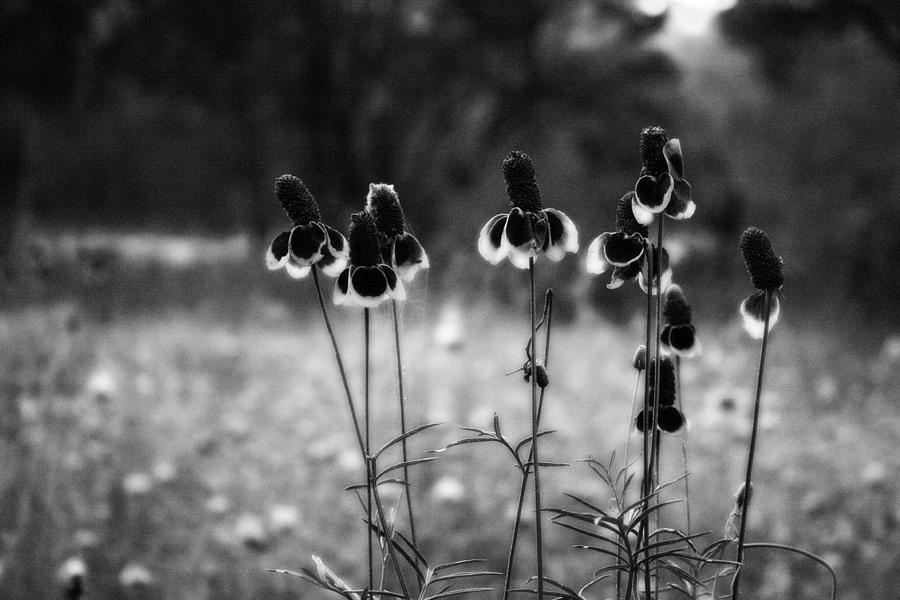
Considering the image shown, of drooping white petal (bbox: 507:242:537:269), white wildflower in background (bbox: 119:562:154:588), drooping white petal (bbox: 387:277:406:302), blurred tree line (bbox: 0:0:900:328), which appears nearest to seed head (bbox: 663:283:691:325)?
drooping white petal (bbox: 507:242:537:269)

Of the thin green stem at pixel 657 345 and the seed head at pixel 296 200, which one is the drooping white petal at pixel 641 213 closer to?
the thin green stem at pixel 657 345

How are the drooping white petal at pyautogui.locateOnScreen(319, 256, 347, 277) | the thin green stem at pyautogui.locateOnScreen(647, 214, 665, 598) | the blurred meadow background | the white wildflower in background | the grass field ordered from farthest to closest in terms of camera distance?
1. the blurred meadow background
2. the grass field
3. the white wildflower in background
4. the drooping white petal at pyautogui.locateOnScreen(319, 256, 347, 277)
5. the thin green stem at pyautogui.locateOnScreen(647, 214, 665, 598)

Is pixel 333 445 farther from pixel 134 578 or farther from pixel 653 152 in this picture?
pixel 653 152

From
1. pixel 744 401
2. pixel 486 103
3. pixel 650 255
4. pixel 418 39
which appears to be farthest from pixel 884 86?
pixel 650 255

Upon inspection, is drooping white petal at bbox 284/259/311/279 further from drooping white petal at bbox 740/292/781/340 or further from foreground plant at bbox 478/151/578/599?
drooping white petal at bbox 740/292/781/340

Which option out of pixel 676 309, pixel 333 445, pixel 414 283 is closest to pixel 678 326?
pixel 676 309
